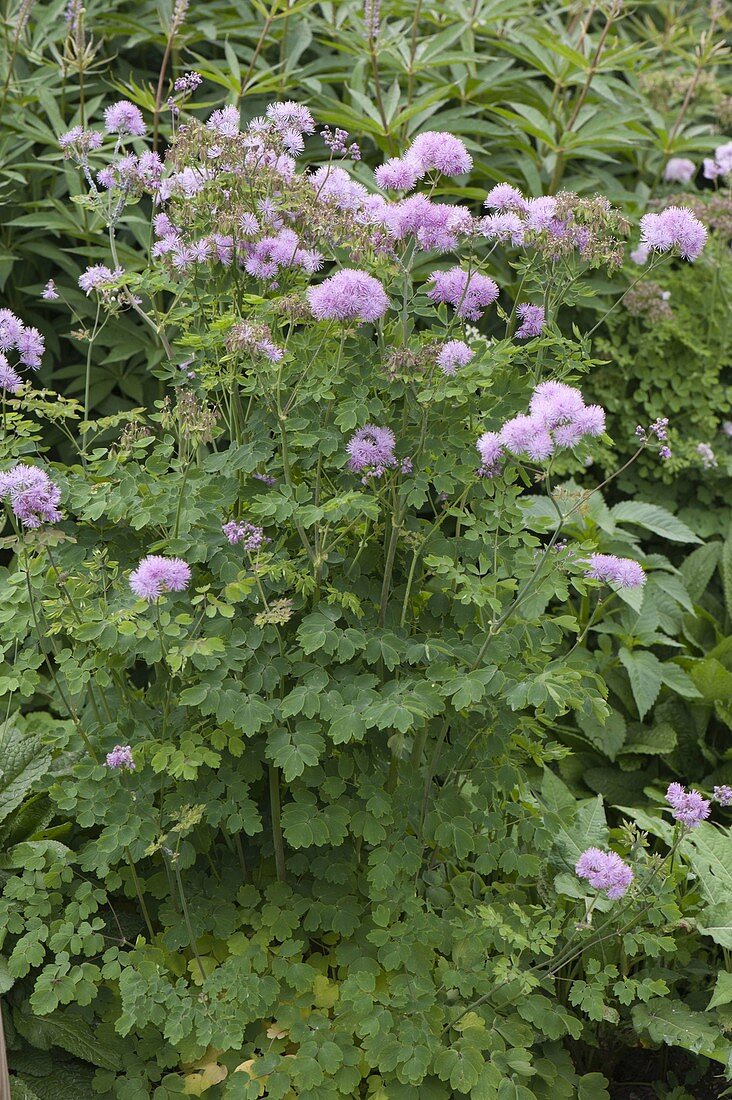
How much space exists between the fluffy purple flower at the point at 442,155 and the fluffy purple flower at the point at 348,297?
223 mm

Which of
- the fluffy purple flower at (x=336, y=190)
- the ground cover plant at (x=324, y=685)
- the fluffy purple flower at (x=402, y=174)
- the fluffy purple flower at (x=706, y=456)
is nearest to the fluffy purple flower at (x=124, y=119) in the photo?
the ground cover plant at (x=324, y=685)

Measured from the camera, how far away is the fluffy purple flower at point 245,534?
70.7 inches

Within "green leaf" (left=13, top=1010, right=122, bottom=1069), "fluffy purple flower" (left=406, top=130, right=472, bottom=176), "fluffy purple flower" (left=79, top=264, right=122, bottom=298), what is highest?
"fluffy purple flower" (left=406, top=130, right=472, bottom=176)

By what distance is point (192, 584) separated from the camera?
2043mm

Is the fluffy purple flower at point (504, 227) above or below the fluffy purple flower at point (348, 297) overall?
above

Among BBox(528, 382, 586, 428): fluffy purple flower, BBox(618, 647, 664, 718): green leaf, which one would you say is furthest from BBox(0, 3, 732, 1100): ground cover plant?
BBox(618, 647, 664, 718): green leaf

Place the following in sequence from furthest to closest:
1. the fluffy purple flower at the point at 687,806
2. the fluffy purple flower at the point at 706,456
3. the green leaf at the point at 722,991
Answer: the fluffy purple flower at the point at 706,456, the green leaf at the point at 722,991, the fluffy purple flower at the point at 687,806

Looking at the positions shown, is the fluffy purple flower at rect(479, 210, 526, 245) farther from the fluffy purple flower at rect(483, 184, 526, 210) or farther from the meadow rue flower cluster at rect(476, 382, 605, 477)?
the meadow rue flower cluster at rect(476, 382, 605, 477)

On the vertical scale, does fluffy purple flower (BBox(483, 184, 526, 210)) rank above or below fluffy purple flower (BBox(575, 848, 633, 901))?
above

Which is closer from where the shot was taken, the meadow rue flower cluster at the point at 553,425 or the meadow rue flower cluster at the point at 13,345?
the meadow rue flower cluster at the point at 553,425

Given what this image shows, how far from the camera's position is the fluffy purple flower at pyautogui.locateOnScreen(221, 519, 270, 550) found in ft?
5.89

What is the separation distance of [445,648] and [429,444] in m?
0.34

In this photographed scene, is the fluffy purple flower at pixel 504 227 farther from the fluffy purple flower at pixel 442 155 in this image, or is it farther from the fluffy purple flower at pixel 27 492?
the fluffy purple flower at pixel 27 492

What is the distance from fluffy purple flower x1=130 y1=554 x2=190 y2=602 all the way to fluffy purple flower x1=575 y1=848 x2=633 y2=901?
2.72 ft
